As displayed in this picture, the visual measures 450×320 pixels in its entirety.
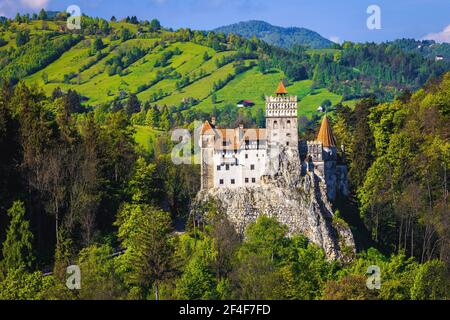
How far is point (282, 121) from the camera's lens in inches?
3088

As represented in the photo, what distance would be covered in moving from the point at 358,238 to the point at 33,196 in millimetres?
31513

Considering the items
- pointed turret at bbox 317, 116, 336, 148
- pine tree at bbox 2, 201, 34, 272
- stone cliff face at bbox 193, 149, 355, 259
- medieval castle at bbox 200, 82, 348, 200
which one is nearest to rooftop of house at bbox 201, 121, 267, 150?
medieval castle at bbox 200, 82, 348, 200

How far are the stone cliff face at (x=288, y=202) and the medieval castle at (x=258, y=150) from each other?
27.2 inches

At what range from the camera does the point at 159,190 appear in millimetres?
80875

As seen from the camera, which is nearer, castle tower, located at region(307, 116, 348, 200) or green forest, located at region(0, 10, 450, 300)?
green forest, located at region(0, 10, 450, 300)

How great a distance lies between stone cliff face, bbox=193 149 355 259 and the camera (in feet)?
252

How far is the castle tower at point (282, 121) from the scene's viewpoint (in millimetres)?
78125

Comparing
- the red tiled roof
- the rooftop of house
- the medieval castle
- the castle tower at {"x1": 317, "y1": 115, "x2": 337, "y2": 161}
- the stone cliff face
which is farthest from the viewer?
the castle tower at {"x1": 317, "y1": 115, "x2": 337, "y2": 161}

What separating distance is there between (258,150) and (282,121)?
3.71 metres

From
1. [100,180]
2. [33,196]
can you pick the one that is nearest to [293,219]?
[100,180]

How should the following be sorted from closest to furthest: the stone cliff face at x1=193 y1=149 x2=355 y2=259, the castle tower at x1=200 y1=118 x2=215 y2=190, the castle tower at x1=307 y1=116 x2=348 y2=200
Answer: the stone cliff face at x1=193 y1=149 x2=355 y2=259 < the castle tower at x1=307 y1=116 x2=348 y2=200 < the castle tower at x1=200 y1=118 x2=215 y2=190

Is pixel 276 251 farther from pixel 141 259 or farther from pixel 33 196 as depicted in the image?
pixel 33 196

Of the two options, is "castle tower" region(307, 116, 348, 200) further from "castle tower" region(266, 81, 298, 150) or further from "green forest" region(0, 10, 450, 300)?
"castle tower" region(266, 81, 298, 150)

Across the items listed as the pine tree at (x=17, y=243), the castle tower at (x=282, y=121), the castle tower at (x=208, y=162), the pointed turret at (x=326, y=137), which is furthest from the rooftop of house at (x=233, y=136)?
the pine tree at (x=17, y=243)
